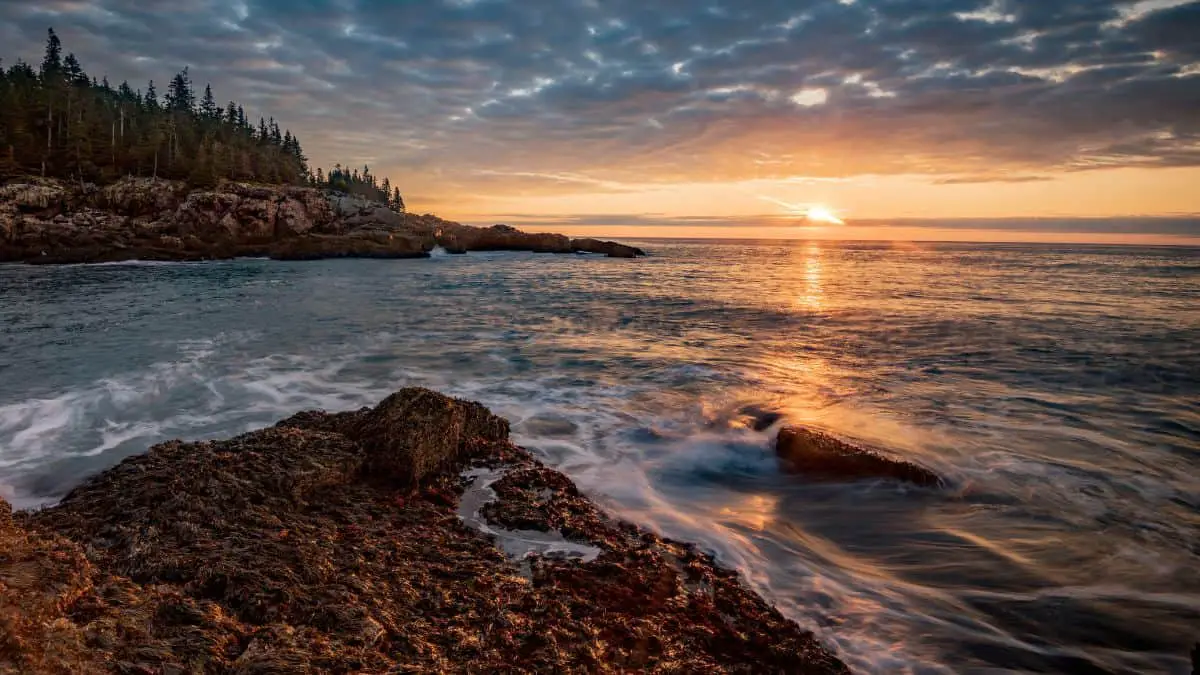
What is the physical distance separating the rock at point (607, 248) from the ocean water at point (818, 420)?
5630 centimetres

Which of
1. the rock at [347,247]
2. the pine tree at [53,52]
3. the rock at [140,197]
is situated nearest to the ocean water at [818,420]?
the rock at [347,247]

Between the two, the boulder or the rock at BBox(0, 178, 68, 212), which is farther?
the rock at BBox(0, 178, 68, 212)

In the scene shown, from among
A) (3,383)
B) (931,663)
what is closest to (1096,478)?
(931,663)

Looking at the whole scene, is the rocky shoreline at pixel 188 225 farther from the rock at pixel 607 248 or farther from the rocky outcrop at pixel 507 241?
the rock at pixel 607 248

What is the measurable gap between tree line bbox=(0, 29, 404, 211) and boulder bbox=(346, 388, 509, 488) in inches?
2840

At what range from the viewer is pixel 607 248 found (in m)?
82.7

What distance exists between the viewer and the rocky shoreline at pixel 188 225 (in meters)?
45.9

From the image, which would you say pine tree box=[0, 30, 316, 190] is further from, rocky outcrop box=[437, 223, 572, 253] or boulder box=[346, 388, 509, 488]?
boulder box=[346, 388, 509, 488]

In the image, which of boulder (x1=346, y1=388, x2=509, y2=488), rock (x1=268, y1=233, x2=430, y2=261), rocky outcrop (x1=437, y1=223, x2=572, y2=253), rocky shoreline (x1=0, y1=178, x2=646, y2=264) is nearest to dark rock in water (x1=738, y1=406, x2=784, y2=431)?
boulder (x1=346, y1=388, x2=509, y2=488)

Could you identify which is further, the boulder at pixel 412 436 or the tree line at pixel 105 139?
the tree line at pixel 105 139

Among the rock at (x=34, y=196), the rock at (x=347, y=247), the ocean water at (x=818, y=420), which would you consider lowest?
the ocean water at (x=818, y=420)

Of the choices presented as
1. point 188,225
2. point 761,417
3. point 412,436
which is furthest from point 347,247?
point 412,436

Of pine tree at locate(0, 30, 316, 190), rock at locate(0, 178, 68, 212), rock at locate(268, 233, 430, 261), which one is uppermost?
pine tree at locate(0, 30, 316, 190)

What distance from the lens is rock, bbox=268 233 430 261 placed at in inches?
2175
